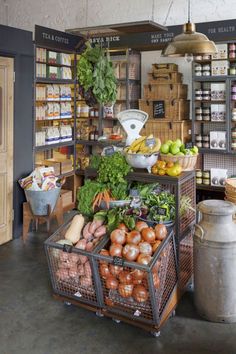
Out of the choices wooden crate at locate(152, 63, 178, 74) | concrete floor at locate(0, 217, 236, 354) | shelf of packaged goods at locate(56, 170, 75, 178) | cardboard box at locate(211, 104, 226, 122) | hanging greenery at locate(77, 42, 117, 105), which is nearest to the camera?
concrete floor at locate(0, 217, 236, 354)

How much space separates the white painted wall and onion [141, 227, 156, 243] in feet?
14.3

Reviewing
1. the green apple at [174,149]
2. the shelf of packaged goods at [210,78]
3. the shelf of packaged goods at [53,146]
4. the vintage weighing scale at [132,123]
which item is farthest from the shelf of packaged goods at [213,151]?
the green apple at [174,149]

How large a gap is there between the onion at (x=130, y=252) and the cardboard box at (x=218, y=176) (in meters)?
3.44

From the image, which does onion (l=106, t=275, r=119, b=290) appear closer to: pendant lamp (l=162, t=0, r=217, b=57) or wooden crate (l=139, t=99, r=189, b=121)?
pendant lamp (l=162, t=0, r=217, b=57)

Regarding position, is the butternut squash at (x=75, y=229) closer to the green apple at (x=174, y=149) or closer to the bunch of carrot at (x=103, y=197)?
the bunch of carrot at (x=103, y=197)

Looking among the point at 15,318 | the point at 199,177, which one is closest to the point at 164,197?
the point at 15,318

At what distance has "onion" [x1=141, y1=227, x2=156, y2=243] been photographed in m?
3.36

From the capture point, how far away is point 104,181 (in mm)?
3844

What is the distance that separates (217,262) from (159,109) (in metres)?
3.66

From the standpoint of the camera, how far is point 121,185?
3801mm

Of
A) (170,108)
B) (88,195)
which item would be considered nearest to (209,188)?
(170,108)

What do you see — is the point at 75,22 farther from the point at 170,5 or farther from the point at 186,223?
the point at 186,223

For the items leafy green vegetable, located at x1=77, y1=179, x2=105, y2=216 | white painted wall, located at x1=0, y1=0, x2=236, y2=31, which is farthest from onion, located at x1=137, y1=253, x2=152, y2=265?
white painted wall, located at x1=0, y1=0, x2=236, y2=31

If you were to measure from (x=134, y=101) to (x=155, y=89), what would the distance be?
617mm
